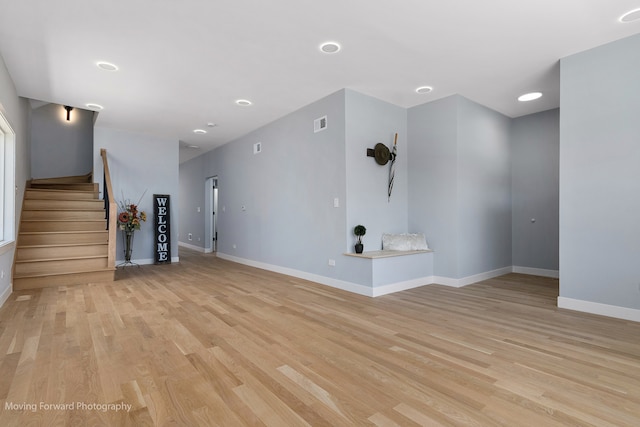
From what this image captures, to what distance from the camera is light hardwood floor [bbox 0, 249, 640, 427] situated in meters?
1.67

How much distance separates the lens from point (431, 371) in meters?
2.12

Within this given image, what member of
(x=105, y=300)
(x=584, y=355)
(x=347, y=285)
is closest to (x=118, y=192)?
(x=105, y=300)

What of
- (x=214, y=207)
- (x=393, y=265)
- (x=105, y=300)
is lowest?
(x=105, y=300)

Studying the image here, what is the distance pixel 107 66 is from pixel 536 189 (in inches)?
259

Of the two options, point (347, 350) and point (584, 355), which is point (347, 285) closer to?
point (347, 350)

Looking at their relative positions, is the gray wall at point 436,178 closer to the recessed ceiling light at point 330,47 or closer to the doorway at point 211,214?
the recessed ceiling light at point 330,47

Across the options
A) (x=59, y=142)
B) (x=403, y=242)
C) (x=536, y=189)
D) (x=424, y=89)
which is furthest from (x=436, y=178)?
(x=59, y=142)

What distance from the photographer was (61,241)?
17.2 ft

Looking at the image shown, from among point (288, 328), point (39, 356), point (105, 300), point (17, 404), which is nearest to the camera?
point (17, 404)

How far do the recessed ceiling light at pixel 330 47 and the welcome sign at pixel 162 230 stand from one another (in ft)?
17.1

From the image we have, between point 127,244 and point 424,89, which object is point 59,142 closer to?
point 127,244

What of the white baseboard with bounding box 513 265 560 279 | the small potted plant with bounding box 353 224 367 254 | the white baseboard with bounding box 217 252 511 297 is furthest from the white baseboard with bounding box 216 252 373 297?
the white baseboard with bounding box 513 265 560 279

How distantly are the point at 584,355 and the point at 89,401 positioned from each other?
3.22 m

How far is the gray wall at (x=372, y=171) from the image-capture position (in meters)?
4.57
